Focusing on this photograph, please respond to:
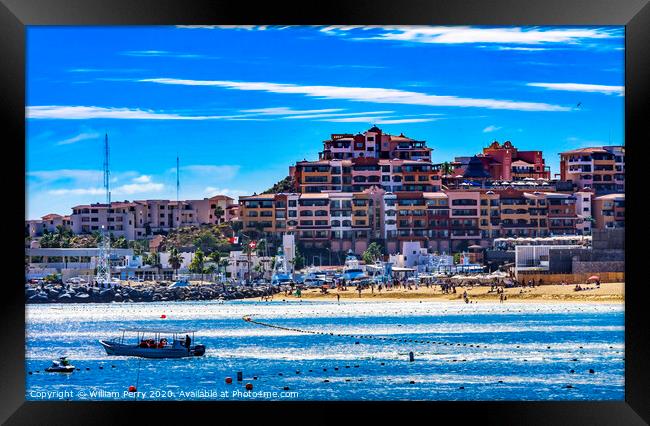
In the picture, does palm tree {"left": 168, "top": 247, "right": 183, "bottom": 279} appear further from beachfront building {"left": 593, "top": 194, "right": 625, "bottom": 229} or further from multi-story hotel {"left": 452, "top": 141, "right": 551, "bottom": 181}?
beachfront building {"left": 593, "top": 194, "right": 625, "bottom": 229}

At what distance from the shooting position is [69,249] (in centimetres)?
3103

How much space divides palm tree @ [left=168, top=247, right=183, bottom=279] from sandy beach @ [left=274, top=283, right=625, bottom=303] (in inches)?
108

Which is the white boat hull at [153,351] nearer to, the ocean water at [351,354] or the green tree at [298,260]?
the ocean water at [351,354]

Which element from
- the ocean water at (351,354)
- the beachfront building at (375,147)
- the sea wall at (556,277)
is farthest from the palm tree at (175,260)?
the sea wall at (556,277)

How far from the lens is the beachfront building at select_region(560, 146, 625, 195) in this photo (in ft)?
103

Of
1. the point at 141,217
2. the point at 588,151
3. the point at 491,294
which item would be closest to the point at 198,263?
the point at 141,217

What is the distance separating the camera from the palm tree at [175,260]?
32062mm

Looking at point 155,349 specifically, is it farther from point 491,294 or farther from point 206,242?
point 206,242

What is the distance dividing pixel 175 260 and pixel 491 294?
8.21 m

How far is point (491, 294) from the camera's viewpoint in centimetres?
3030

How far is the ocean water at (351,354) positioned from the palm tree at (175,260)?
3.38 metres

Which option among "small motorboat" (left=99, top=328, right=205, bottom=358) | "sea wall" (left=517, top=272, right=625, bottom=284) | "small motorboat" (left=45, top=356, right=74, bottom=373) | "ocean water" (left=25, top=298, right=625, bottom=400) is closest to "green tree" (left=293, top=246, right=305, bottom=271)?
"ocean water" (left=25, top=298, right=625, bottom=400)

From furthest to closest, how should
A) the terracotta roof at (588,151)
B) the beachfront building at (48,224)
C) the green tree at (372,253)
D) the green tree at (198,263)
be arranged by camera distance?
the green tree at (198,263) → the green tree at (372,253) → the beachfront building at (48,224) → the terracotta roof at (588,151)
